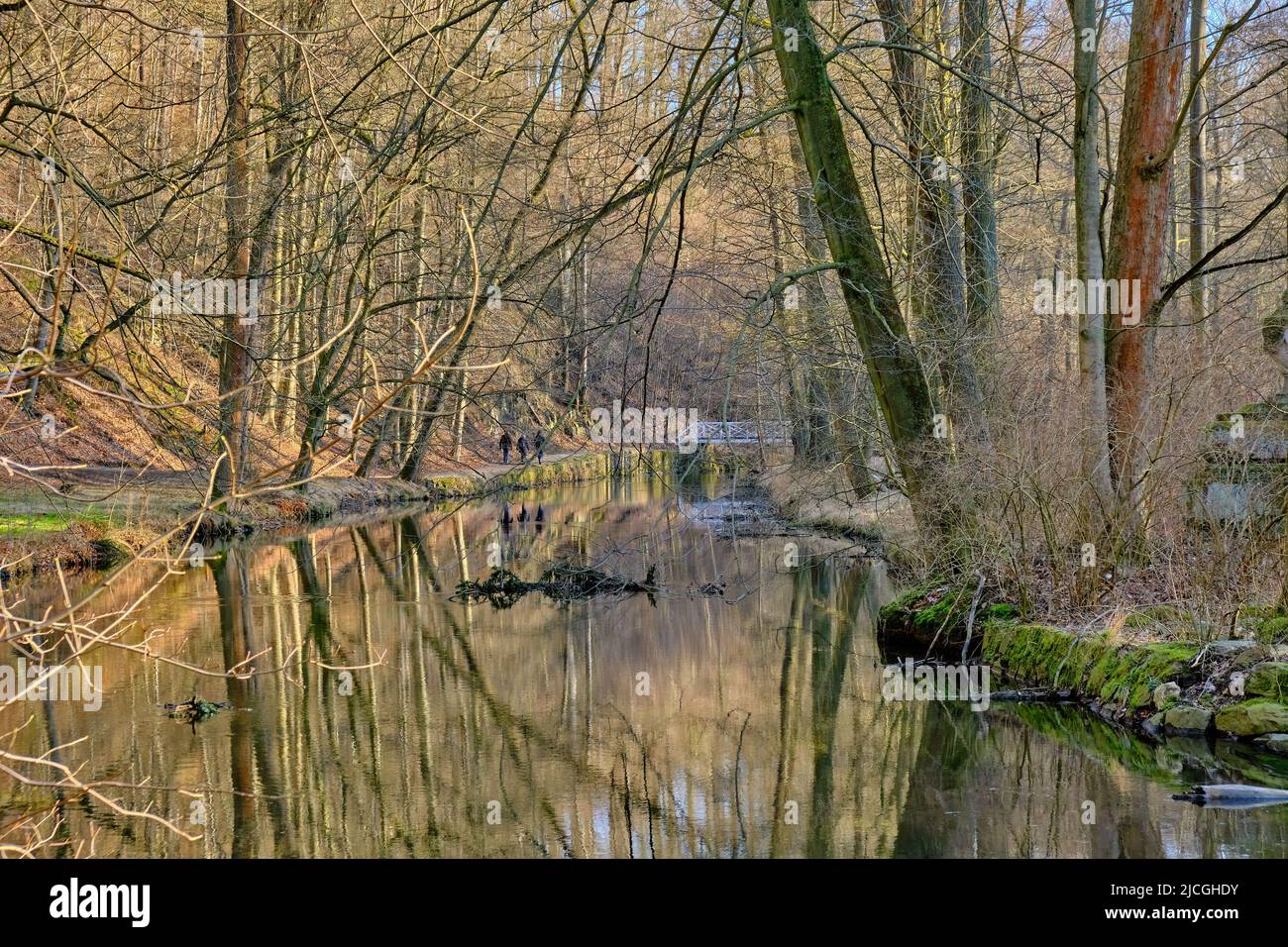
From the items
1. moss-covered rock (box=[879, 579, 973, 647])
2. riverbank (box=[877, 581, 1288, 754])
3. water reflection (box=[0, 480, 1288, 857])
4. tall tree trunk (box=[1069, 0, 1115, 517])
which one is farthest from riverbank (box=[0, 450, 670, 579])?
tall tree trunk (box=[1069, 0, 1115, 517])

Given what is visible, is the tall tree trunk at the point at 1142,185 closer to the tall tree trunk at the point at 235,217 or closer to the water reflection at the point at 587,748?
the water reflection at the point at 587,748

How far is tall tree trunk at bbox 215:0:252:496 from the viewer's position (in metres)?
6.41

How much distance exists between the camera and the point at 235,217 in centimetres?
1072

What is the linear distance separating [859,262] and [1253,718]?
4845 mm

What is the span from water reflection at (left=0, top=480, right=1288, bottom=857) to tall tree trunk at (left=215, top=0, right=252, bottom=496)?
1463mm

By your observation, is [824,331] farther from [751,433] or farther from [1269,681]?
[751,433]

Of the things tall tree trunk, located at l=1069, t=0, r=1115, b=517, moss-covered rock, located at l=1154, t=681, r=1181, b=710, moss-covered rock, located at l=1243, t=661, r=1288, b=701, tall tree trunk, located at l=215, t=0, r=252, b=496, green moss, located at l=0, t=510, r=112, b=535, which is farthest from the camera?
green moss, located at l=0, t=510, r=112, b=535

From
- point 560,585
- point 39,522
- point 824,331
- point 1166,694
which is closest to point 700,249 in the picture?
point 824,331

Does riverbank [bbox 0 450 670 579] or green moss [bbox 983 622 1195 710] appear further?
riverbank [bbox 0 450 670 579]

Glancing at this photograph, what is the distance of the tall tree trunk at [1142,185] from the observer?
11.0 m

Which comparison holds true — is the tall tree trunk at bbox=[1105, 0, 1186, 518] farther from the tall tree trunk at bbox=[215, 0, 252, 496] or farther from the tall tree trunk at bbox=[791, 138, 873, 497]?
the tall tree trunk at bbox=[215, 0, 252, 496]

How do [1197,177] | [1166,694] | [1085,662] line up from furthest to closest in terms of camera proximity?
[1197,177]
[1085,662]
[1166,694]

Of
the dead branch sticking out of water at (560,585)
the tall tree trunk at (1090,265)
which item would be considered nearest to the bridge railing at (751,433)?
the dead branch sticking out of water at (560,585)
